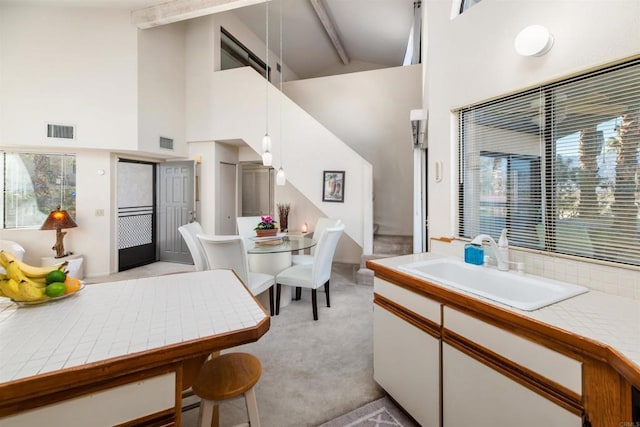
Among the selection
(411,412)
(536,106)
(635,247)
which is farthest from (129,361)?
(536,106)

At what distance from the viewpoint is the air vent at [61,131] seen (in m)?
4.14

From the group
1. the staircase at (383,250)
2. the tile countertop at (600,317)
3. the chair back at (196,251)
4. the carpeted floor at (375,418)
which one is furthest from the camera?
the staircase at (383,250)

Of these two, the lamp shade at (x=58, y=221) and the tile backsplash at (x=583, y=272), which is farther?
the lamp shade at (x=58, y=221)

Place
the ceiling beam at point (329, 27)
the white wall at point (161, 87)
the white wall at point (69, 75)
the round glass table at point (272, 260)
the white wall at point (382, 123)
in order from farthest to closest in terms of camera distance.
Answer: the white wall at point (382, 123) → the ceiling beam at point (329, 27) → the white wall at point (161, 87) → the white wall at point (69, 75) → the round glass table at point (272, 260)

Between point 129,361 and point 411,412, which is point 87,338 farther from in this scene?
point 411,412

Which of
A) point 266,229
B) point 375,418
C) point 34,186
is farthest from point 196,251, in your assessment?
point 34,186

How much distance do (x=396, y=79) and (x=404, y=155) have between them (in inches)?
61.5

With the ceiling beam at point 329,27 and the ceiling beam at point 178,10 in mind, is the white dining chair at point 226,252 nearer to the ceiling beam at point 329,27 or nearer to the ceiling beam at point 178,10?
the ceiling beam at point 178,10

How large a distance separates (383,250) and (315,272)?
75.1 inches

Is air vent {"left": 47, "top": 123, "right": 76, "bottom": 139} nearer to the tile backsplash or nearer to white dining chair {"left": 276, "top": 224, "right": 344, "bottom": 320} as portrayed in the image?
white dining chair {"left": 276, "top": 224, "right": 344, "bottom": 320}

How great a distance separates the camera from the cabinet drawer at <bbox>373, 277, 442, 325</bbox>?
4.65 feet

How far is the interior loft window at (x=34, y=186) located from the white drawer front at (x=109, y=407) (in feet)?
17.0

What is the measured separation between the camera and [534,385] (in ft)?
3.30

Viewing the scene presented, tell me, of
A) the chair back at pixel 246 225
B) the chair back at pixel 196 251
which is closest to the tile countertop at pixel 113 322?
the chair back at pixel 196 251
